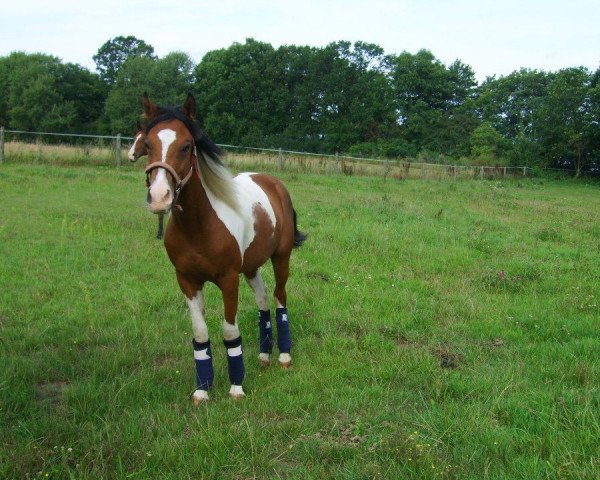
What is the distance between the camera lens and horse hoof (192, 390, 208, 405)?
3677mm

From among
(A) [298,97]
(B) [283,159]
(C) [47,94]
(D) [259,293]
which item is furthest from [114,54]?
(D) [259,293]

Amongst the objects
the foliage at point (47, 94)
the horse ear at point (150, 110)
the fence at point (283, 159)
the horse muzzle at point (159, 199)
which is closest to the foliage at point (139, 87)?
the foliage at point (47, 94)

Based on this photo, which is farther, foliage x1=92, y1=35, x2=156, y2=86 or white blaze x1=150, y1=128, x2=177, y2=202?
foliage x1=92, y1=35, x2=156, y2=86

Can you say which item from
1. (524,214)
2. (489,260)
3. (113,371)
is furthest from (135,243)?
(524,214)

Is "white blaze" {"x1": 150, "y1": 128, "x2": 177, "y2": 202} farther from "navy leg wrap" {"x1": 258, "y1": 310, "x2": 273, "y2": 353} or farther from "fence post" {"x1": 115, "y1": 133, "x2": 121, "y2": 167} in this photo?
"fence post" {"x1": 115, "y1": 133, "x2": 121, "y2": 167}

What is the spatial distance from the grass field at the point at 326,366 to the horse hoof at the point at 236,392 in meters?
0.05

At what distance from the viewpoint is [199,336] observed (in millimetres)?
3779

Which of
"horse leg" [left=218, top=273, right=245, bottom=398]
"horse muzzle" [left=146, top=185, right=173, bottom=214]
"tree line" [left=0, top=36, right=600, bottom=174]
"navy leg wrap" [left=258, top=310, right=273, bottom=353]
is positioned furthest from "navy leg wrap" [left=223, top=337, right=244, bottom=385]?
"tree line" [left=0, top=36, right=600, bottom=174]

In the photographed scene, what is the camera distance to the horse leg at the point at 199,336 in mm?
3754

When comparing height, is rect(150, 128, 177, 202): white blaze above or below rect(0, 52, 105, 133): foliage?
below

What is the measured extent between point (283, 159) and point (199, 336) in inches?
885

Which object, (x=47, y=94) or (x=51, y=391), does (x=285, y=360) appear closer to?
(x=51, y=391)

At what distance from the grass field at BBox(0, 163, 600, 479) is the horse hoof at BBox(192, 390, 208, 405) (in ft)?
0.30

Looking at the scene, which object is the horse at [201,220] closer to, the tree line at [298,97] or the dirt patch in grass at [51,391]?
the dirt patch in grass at [51,391]
